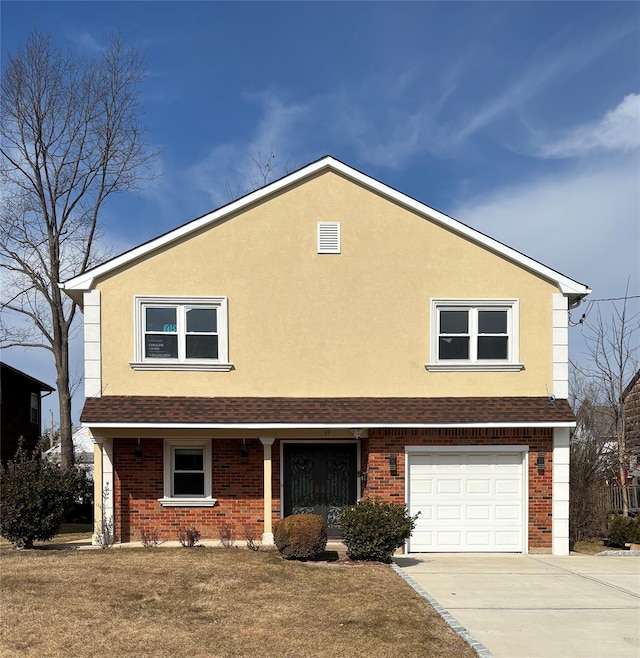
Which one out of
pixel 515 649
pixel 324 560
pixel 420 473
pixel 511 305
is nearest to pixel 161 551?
pixel 324 560

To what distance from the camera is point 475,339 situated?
1532 centimetres

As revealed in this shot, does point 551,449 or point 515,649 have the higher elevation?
point 551,449

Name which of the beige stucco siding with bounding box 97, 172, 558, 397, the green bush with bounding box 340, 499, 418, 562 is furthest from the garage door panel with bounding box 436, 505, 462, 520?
the beige stucco siding with bounding box 97, 172, 558, 397

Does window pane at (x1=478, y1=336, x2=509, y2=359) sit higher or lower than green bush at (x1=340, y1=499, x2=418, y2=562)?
higher

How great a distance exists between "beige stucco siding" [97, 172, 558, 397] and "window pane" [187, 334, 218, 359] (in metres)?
0.36

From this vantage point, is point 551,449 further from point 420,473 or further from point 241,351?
point 241,351

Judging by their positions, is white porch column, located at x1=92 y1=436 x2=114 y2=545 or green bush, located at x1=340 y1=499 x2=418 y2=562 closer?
green bush, located at x1=340 y1=499 x2=418 y2=562

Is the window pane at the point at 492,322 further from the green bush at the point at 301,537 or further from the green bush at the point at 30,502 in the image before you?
the green bush at the point at 30,502

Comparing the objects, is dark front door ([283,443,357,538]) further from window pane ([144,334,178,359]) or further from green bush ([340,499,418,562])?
window pane ([144,334,178,359])

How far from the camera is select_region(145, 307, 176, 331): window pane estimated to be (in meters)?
15.0

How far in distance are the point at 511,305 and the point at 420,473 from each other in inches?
166

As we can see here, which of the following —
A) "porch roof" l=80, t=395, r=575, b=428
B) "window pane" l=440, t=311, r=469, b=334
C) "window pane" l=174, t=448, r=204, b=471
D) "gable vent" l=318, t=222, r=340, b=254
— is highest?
"gable vent" l=318, t=222, r=340, b=254

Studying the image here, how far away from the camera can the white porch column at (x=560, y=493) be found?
14633 millimetres

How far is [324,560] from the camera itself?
1299 cm
